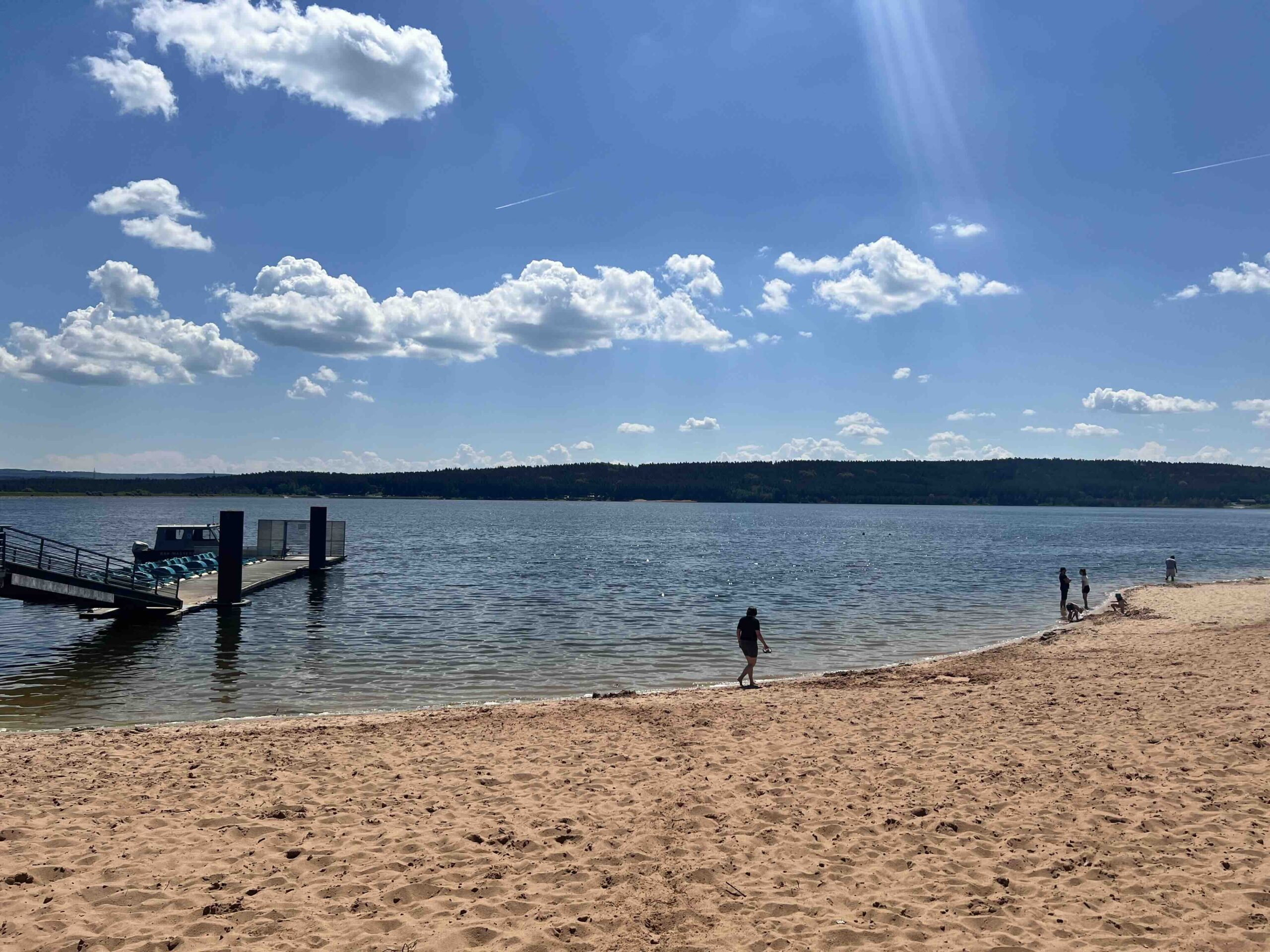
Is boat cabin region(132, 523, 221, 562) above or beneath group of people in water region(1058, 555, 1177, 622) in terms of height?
above

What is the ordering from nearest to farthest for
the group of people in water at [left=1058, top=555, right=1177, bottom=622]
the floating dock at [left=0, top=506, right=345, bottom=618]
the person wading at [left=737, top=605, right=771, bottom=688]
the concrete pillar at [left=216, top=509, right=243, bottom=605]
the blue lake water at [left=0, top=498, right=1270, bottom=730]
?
the person wading at [left=737, top=605, right=771, bottom=688]
the blue lake water at [left=0, top=498, right=1270, bottom=730]
the floating dock at [left=0, top=506, right=345, bottom=618]
the group of people in water at [left=1058, top=555, right=1177, bottom=622]
the concrete pillar at [left=216, top=509, right=243, bottom=605]

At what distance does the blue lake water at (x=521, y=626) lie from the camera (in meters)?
17.3

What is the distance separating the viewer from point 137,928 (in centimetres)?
596

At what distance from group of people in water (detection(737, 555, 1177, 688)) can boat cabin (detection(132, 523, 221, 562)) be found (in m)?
26.6

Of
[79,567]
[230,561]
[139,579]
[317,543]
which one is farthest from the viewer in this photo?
[317,543]

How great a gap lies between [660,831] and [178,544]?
3639 centimetres

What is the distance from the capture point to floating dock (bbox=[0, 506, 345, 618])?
877 inches

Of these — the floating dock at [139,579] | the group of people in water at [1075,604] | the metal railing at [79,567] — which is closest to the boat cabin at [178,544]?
the floating dock at [139,579]

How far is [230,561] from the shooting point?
95.9 feet

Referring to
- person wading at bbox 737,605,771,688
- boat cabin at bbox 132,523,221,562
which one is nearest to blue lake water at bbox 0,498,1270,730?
person wading at bbox 737,605,771,688

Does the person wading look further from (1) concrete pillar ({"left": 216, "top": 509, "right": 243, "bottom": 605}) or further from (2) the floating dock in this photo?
(1) concrete pillar ({"left": 216, "top": 509, "right": 243, "bottom": 605})

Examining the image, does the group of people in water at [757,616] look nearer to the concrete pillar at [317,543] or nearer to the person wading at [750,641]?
the person wading at [750,641]

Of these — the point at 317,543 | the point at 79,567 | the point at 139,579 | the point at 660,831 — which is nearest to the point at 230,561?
the point at 139,579

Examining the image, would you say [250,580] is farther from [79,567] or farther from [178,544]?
[79,567]
